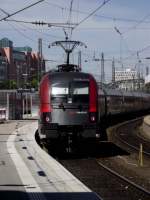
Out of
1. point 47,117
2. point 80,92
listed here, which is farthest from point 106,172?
point 80,92

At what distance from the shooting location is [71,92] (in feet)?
73.4

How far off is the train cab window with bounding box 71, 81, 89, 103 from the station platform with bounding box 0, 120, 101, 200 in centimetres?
241

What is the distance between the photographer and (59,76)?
22500 mm

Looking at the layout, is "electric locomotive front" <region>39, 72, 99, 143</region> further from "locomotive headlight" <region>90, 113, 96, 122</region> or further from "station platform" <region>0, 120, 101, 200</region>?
"station platform" <region>0, 120, 101, 200</region>

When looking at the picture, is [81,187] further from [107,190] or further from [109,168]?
[109,168]

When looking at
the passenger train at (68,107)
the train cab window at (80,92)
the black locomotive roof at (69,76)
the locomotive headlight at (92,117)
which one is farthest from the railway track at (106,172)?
the black locomotive roof at (69,76)

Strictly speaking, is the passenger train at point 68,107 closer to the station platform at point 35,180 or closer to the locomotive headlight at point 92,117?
the locomotive headlight at point 92,117

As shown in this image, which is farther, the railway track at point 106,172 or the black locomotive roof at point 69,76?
the black locomotive roof at point 69,76

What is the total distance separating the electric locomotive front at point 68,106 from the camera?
21.8m

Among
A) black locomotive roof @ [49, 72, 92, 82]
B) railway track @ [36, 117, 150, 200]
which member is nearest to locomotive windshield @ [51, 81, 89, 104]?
black locomotive roof @ [49, 72, 92, 82]

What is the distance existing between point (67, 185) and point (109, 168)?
6.51 meters

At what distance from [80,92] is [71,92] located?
1.08 feet

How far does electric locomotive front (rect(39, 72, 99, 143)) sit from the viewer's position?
21766 mm

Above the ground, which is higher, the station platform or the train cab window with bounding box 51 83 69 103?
the train cab window with bounding box 51 83 69 103
